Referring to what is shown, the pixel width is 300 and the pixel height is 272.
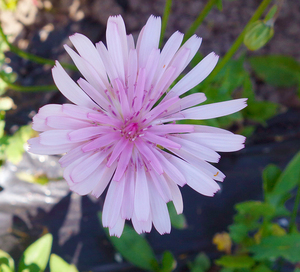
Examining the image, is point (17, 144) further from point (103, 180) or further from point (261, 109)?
point (261, 109)

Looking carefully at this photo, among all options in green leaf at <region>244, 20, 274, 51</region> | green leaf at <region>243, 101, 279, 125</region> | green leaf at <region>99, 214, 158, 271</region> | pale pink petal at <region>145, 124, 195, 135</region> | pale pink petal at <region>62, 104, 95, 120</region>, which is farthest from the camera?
green leaf at <region>243, 101, 279, 125</region>

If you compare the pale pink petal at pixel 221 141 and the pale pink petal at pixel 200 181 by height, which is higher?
the pale pink petal at pixel 221 141

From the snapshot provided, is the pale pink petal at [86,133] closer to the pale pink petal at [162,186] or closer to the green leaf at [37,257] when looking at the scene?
the pale pink petal at [162,186]

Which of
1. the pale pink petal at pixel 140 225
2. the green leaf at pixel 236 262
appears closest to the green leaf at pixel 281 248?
the green leaf at pixel 236 262

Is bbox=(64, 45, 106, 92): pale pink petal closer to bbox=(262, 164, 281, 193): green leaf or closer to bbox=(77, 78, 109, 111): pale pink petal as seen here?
bbox=(77, 78, 109, 111): pale pink petal

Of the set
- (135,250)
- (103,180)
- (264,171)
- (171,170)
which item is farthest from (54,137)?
(264,171)

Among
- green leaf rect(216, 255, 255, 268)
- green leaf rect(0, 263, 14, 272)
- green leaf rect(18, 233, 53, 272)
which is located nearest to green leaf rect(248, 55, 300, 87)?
green leaf rect(216, 255, 255, 268)

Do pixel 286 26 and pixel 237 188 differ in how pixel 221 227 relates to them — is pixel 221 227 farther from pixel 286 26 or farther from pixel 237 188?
pixel 286 26
